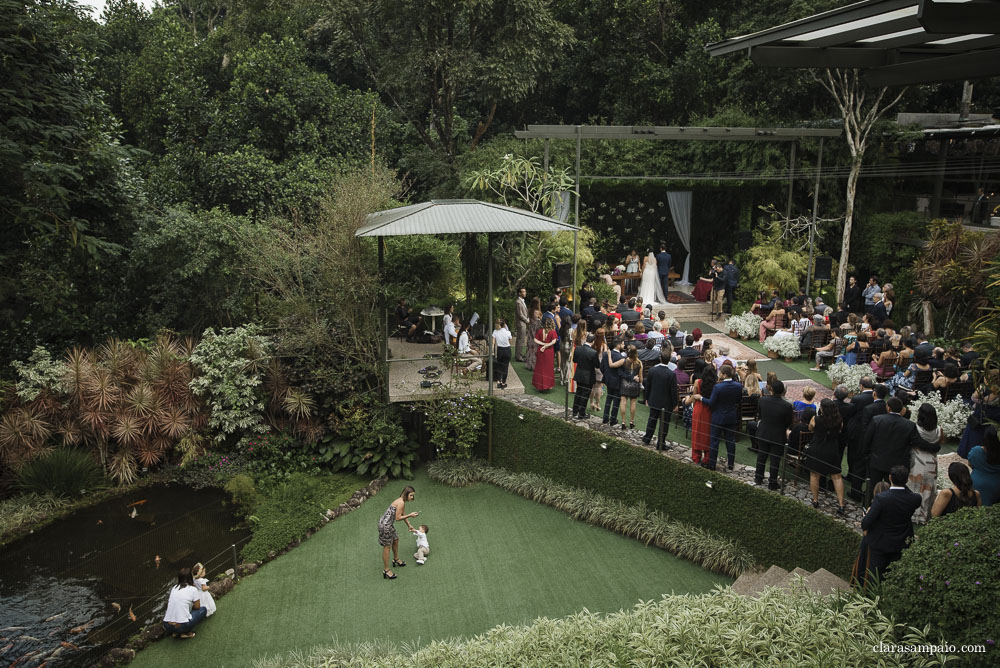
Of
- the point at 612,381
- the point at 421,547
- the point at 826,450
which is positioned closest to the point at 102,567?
the point at 421,547

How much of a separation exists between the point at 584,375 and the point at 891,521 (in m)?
5.38

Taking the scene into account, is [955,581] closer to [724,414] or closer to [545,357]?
[724,414]

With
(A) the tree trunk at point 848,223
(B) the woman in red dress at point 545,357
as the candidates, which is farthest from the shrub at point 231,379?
(A) the tree trunk at point 848,223

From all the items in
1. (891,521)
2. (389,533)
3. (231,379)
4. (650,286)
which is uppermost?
(650,286)

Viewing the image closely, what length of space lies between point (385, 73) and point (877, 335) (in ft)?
51.0

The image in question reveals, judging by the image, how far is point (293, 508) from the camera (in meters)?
10.7

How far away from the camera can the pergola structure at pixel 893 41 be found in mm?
5289

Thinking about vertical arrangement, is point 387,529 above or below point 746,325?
below

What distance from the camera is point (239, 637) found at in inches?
322

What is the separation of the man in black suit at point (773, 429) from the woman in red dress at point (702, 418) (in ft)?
2.41

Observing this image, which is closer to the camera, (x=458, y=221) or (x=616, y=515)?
(x=616, y=515)

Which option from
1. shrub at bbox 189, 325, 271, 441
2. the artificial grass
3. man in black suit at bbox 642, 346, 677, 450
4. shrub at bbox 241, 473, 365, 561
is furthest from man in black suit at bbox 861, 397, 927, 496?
shrub at bbox 189, 325, 271, 441

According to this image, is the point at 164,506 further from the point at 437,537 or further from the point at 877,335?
the point at 877,335

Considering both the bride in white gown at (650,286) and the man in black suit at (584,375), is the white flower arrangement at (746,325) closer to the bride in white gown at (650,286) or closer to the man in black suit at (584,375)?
the bride in white gown at (650,286)
